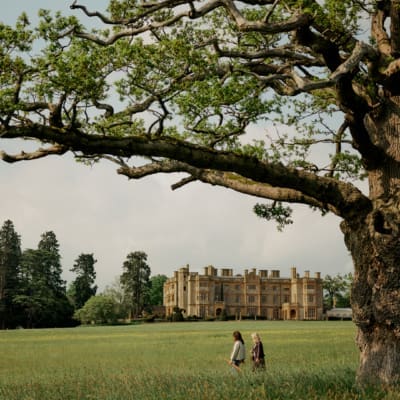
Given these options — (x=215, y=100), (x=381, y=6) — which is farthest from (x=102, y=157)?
(x=381, y=6)

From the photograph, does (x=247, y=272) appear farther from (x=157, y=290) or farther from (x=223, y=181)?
(x=223, y=181)

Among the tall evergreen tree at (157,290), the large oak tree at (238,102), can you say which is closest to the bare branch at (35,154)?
the large oak tree at (238,102)

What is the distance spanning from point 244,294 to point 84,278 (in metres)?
38.8

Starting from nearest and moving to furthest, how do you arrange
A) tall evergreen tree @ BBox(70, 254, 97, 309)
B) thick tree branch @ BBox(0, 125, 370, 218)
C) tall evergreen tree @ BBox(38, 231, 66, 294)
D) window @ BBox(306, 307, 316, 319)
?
thick tree branch @ BBox(0, 125, 370, 218) < tall evergreen tree @ BBox(38, 231, 66, 294) < tall evergreen tree @ BBox(70, 254, 97, 309) < window @ BBox(306, 307, 316, 319)

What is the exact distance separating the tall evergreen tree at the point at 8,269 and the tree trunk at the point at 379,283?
81633 millimetres

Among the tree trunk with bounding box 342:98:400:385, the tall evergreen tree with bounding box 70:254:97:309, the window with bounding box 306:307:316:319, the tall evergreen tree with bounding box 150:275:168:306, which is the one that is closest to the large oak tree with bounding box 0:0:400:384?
the tree trunk with bounding box 342:98:400:385

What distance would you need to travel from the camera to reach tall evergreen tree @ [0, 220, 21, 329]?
87.5 metres

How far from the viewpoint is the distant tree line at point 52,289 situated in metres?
88.3

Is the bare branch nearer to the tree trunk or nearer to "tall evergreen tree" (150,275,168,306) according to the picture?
the tree trunk

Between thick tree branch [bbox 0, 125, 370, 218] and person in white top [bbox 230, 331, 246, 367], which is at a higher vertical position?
thick tree branch [bbox 0, 125, 370, 218]

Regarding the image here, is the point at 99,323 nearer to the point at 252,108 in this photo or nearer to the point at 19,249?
the point at 19,249

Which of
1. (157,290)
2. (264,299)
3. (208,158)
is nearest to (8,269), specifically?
(264,299)

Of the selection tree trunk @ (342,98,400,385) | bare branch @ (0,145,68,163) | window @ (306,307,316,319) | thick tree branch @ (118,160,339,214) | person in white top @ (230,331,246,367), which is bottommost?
window @ (306,307,316,319)

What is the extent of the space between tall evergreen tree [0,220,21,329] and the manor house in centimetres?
4813
